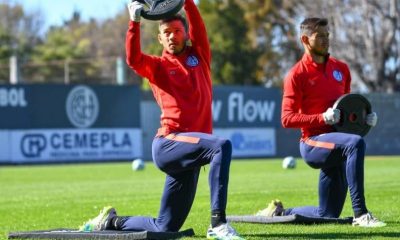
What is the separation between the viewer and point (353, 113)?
934cm

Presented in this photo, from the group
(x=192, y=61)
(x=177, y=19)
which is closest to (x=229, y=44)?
(x=192, y=61)

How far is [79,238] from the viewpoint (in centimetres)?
826

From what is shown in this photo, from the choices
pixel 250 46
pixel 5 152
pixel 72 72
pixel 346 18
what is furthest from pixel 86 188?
pixel 250 46

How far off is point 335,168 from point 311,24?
152 centimetres

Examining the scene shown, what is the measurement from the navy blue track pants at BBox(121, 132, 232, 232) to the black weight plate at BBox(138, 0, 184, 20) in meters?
1.03

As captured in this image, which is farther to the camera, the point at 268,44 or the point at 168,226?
the point at 268,44

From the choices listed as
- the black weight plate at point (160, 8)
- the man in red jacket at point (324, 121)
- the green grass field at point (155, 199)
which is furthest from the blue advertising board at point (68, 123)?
the black weight plate at point (160, 8)

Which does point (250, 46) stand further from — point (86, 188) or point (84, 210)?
point (84, 210)

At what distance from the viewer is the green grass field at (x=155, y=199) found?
914 cm

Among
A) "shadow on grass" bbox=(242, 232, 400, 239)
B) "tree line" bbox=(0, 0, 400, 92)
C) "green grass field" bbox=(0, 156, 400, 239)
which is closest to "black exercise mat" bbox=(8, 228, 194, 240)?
"green grass field" bbox=(0, 156, 400, 239)

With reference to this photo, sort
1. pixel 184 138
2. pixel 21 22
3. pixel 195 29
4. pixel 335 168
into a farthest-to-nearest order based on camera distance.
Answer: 1. pixel 21 22
2. pixel 335 168
3. pixel 195 29
4. pixel 184 138

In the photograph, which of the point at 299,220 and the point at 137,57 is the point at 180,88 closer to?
the point at 137,57

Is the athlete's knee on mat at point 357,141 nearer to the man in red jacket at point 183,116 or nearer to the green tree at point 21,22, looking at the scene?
the man in red jacket at point 183,116

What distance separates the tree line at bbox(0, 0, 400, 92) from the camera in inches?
1929
